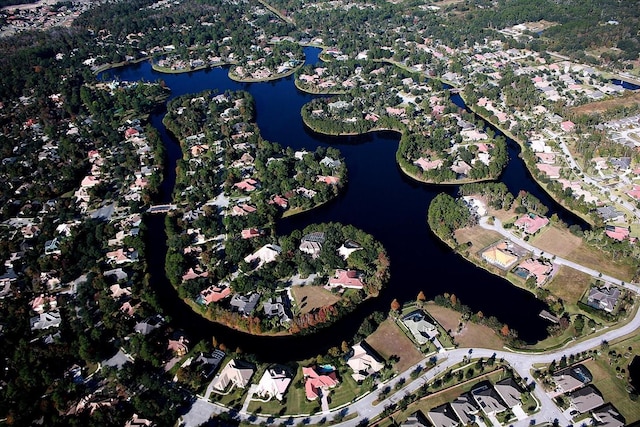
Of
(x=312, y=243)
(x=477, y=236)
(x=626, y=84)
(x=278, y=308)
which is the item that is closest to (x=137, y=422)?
(x=278, y=308)

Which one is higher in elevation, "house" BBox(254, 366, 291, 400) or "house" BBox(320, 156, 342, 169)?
"house" BBox(254, 366, 291, 400)

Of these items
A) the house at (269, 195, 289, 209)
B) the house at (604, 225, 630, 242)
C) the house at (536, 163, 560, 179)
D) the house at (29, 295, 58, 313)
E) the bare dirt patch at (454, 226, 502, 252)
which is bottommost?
the house at (29, 295, 58, 313)

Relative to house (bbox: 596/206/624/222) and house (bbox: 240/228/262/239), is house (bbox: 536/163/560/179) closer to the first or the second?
house (bbox: 596/206/624/222)

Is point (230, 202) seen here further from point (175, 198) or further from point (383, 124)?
point (383, 124)

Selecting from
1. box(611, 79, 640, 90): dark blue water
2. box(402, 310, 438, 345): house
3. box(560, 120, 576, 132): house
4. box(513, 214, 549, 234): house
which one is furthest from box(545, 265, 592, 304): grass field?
box(611, 79, 640, 90): dark blue water

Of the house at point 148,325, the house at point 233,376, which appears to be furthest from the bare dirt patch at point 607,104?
the house at point 148,325

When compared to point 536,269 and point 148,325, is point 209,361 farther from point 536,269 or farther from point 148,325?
point 536,269

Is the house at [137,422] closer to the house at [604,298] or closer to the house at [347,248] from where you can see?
the house at [347,248]
